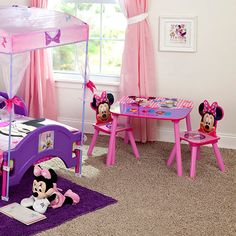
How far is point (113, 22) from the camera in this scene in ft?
17.0

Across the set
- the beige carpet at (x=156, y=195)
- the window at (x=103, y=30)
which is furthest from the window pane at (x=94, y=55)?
the beige carpet at (x=156, y=195)

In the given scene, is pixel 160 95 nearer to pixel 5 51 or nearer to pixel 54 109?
pixel 54 109

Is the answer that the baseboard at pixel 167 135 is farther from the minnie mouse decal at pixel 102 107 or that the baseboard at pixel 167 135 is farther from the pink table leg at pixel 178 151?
the pink table leg at pixel 178 151

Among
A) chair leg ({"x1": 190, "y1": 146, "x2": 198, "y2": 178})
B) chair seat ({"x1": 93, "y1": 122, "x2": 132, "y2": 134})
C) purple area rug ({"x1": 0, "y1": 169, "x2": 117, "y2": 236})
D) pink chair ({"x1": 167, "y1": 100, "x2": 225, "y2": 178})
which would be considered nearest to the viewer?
purple area rug ({"x1": 0, "y1": 169, "x2": 117, "y2": 236})

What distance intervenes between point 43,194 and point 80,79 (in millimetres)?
1961

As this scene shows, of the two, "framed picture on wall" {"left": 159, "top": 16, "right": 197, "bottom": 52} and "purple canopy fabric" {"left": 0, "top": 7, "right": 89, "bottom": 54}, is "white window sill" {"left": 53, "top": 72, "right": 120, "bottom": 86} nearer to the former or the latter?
"framed picture on wall" {"left": 159, "top": 16, "right": 197, "bottom": 52}

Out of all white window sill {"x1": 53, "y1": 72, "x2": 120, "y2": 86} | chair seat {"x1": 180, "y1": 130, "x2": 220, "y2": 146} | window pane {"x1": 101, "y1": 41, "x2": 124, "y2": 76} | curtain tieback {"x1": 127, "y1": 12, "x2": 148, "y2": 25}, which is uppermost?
curtain tieback {"x1": 127, "y1": 12, "x2": 148, "y2": 25}

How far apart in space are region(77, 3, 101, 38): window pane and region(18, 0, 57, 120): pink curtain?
337 mm

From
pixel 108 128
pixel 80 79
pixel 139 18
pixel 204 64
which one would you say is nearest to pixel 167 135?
pixel 204 64

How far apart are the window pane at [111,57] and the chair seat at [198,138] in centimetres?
119

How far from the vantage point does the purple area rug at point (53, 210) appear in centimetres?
321

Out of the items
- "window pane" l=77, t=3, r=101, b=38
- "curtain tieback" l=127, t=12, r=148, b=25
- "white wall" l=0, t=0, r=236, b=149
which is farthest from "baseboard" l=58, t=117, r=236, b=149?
"curtain tieback" l=127, t=12, r=148, b=25

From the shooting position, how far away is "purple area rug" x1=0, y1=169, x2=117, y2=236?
3.21 meters

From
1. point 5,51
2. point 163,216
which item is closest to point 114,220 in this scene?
point 163,216
